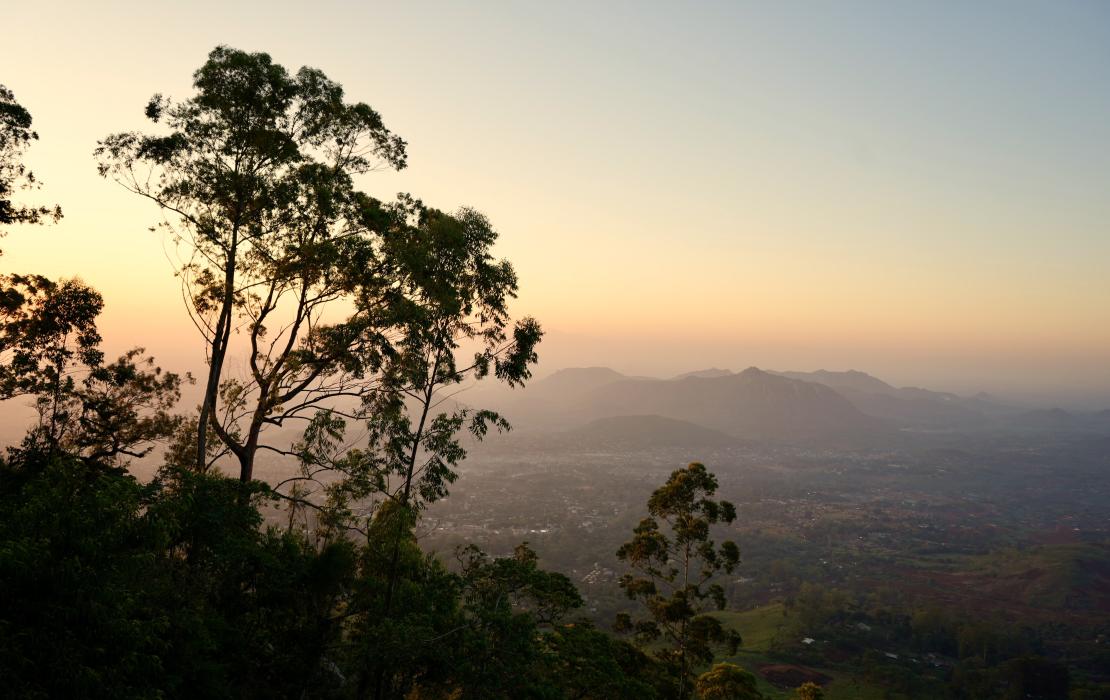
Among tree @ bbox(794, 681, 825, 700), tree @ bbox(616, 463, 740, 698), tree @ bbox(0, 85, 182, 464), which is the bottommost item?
tree @ bbox(794, 681, 825, 700)

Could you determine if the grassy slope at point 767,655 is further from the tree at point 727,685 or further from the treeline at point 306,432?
the treeline at point 306,432

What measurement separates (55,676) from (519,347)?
1082 centimetres

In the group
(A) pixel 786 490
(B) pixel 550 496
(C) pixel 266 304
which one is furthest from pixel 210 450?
(A) pixel 786 490

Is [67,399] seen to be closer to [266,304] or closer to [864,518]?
[266,304]

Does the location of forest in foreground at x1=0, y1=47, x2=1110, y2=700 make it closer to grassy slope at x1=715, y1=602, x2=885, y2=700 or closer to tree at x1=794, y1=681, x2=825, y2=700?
tree at x1=794, y1=681, x2=825, y2=700

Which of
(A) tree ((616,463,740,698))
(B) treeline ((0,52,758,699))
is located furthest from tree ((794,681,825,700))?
(B) treeline ((0,52,758,699))

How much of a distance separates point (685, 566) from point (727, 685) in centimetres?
472

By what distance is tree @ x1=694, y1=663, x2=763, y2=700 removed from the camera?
1986 cm

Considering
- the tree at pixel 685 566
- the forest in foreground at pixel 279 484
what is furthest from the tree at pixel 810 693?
the tree at pixel 685 566

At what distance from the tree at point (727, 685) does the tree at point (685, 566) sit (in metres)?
0.76

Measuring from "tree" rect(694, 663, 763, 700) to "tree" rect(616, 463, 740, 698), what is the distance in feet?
2.48

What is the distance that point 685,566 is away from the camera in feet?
67.9

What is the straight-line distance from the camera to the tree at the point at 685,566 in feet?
66.2

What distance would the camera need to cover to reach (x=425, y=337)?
14.1 meters
